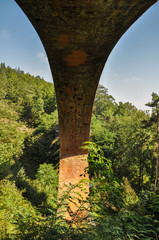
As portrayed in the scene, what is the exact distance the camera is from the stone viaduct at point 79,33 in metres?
1.36

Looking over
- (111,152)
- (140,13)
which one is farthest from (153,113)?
(140,13)

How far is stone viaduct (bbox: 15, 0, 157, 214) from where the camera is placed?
1362mm

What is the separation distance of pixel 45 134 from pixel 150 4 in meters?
18.7

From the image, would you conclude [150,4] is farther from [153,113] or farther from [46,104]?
[46,104]

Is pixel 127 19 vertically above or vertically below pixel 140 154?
above

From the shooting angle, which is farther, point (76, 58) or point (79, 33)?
point (76, 58)

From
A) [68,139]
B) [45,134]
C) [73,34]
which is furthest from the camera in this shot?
[45,134]

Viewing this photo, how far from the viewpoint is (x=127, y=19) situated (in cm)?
158

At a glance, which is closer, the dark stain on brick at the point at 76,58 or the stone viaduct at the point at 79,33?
the stone viaduct at the point at 79,33

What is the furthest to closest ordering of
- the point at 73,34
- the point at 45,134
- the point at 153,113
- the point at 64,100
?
the point at 45,134
the point at 153,113
the point at 64,100
the point at 73,34

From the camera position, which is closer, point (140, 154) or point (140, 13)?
point (140, 13)

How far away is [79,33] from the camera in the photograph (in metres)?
1.73

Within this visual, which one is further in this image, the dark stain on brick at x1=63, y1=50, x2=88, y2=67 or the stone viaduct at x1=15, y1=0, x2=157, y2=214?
the dark stain on brick at x1=63, y1=50, x2=88, y2=67

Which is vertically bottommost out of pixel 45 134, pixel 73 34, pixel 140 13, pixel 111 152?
pixel 111 152
